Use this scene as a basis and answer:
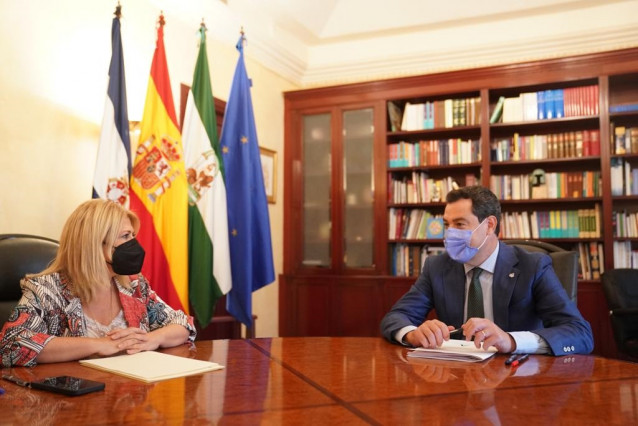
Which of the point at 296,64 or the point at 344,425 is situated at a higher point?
the point at 296,64

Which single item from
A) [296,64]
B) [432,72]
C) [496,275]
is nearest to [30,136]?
[496,275]

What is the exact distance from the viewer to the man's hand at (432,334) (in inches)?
67.9

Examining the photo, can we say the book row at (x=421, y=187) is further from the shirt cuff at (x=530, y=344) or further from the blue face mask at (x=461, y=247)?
the shirt cuff at (x=530, y=344)

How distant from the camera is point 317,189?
511cm

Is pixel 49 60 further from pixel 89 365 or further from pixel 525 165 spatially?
pixel 525 165

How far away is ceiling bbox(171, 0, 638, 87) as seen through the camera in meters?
4.43

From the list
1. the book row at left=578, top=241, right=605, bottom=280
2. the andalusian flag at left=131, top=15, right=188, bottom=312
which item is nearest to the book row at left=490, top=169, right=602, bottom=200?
the book row at left=578, top=241, right=605, bottom=280

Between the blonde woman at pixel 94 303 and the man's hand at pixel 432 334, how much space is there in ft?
2.51

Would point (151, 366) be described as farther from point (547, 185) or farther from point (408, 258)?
point (547, 185)

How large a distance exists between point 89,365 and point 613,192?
391cm

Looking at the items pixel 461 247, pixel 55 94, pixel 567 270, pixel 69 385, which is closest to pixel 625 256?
pixel 567 270

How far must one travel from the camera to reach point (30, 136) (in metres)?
2.78

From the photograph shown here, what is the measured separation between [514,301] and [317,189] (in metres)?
3.20

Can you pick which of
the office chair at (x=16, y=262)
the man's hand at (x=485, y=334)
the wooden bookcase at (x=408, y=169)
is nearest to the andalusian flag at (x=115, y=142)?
the office chair at (x=16, y=262)
